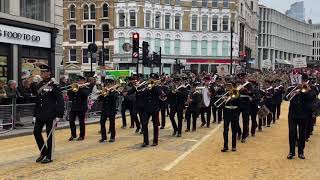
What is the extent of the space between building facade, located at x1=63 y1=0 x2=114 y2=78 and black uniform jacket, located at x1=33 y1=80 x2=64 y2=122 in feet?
199

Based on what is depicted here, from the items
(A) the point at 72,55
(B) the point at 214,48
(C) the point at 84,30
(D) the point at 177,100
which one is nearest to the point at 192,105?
(D) the point at 177,100

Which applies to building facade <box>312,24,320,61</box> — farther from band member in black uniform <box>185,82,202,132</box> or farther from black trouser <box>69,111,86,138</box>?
black trouser <box>69,111,86,138</box>

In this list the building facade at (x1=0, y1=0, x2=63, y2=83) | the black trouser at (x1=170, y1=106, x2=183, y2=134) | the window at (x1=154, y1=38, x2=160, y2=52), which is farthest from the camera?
the window at (x1=154, y1=38, x2=160, y2=52)

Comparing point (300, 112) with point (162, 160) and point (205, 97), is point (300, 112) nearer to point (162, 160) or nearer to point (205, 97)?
point (162, 160)

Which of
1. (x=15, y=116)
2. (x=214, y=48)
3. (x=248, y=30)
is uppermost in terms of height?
(x=248, y=30)

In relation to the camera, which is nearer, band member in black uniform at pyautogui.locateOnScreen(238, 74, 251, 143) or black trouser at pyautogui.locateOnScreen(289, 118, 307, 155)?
black trouser at pyautogui.locateOnScreen(289, 118, 307, 155)

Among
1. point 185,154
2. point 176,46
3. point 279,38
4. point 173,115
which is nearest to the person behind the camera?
point 185,154

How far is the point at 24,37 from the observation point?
27.6 meters

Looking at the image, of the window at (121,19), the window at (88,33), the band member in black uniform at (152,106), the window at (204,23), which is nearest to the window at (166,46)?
the window at (204,23)

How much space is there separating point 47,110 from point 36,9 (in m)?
18.8

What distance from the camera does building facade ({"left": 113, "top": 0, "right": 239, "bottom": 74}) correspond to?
72.8m

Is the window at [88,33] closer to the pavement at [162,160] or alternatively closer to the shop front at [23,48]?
the shop front at [23,48]

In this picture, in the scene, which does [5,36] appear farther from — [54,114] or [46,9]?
[54,114]

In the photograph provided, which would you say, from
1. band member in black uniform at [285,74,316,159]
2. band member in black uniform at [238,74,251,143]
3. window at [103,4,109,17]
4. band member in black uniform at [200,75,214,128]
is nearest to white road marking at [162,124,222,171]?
band member in black uniform at [238,74,251,143]
